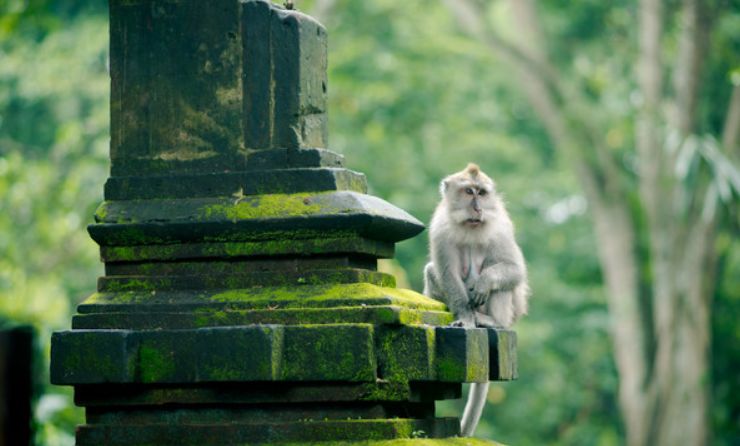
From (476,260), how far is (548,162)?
723 inches

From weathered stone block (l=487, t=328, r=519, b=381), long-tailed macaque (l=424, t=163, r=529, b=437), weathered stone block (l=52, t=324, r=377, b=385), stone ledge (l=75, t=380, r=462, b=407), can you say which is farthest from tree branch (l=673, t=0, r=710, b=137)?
weathered stone block (l=52, t=324, r=377, b=385)

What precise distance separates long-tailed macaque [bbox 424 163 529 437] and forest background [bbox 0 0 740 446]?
3316 mm

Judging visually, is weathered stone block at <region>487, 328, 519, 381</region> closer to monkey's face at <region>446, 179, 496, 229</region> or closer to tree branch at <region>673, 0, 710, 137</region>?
monkey's face at <region>446, 179, 496, 229</region>

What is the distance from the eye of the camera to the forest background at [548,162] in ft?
48.0

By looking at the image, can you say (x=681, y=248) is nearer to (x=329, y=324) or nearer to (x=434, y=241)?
(x=434, y=241)

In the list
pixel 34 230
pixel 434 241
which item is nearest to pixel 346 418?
pixel 434 241

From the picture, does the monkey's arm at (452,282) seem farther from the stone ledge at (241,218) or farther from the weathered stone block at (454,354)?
the weathered stone block at (454,354)

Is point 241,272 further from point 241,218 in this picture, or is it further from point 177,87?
point 177,87

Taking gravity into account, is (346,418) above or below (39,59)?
below

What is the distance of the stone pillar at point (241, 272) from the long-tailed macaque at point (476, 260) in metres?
1.64

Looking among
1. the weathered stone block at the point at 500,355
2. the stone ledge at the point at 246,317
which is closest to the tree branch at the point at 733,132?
the weathered stone block at the point at 500,355

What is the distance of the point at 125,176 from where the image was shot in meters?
4.61

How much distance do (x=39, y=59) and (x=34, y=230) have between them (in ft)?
17.7

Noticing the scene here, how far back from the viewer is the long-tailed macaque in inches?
253
